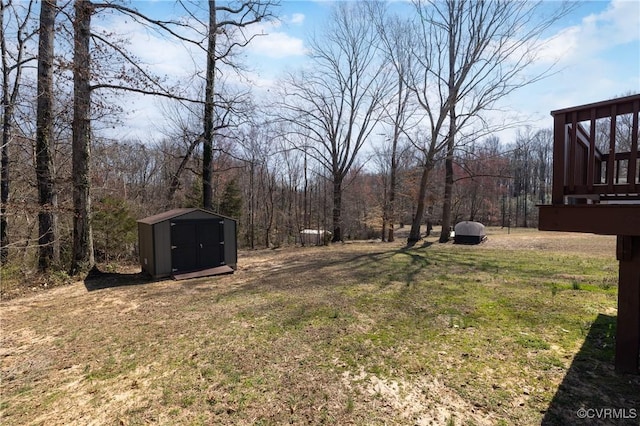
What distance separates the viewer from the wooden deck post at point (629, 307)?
9.48 ft

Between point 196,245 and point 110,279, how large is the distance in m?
2.03

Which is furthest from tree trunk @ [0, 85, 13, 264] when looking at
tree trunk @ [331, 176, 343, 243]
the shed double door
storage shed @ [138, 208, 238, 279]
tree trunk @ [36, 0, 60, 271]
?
tree trunk @ [331, 176, 343, 243]

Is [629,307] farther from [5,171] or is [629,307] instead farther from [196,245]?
[5,171]

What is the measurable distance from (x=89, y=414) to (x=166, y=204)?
46.2ft

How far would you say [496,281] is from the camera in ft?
21.1

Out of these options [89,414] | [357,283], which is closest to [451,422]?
[89,414]

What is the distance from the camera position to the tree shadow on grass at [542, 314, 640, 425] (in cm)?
236

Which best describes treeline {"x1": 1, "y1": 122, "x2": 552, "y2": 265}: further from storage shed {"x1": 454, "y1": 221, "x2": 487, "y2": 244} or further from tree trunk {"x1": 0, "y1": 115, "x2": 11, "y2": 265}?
storage shed {"x1": 454, "y1": 221, "x2": 487, "y2": 244}

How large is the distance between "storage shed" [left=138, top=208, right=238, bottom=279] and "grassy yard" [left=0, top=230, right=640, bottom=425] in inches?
39.7

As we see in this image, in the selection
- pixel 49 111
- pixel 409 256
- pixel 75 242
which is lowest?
pixel 409 256

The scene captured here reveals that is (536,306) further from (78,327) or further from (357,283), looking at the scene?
(78,327)

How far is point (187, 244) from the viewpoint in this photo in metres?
7.57

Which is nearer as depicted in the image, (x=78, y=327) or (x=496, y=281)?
(x=78, y=327)

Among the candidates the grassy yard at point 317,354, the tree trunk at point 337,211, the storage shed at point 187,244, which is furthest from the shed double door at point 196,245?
the tree trunk at point 337,211
